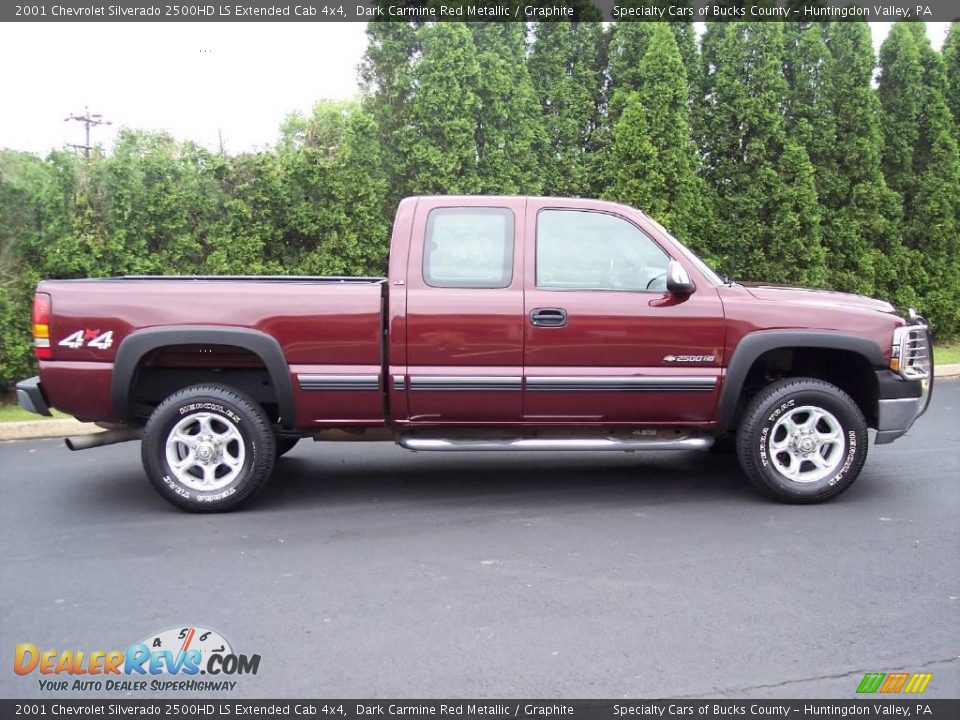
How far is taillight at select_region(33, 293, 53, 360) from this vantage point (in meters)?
5.08

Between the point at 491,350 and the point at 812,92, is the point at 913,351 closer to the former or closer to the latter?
the point at 491,350

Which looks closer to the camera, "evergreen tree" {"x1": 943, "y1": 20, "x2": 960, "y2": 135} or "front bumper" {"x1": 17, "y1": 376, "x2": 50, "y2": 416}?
"front bumper" {"x1": 17, "y1": 376, "x2": 50, "y2": 416}

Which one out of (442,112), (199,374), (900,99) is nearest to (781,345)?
(199,374)

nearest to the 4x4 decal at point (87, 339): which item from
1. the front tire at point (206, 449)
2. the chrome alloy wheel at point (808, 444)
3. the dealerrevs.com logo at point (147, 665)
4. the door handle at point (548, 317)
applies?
the front tire at point (206, 449)

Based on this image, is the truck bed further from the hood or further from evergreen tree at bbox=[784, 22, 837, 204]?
evergreen tree at bbox=[784, 22, 837, 204]

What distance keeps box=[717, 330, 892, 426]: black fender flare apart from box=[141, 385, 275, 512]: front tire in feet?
9.50

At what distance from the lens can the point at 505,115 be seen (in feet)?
37.1

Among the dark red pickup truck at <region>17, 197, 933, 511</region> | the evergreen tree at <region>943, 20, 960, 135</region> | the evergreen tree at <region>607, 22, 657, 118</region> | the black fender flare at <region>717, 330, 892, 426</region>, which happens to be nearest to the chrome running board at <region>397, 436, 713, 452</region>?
the dark red pickup truck at <region>17, 197, 933, 511</region>

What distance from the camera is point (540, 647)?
3.33 m

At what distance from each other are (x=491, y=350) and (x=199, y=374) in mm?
1980

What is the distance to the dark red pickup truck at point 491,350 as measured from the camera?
5.13 meters
